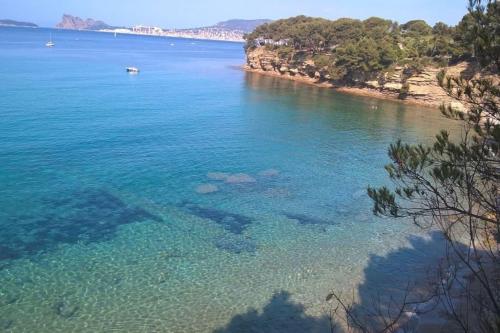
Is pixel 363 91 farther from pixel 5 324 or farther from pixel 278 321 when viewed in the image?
pixel 5 324

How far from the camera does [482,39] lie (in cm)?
826

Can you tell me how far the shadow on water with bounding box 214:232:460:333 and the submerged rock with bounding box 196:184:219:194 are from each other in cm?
1068

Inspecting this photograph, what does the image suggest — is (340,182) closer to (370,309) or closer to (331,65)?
(370,309)

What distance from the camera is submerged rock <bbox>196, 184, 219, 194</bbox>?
26.2 metres

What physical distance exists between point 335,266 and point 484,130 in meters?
10.8

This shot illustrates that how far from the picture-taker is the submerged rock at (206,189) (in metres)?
26.2

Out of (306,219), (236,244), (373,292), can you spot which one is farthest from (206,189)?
(373,292)

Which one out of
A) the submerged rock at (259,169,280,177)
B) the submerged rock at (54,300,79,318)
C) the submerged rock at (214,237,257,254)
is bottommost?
the submerged rock at (54,300,79,318)

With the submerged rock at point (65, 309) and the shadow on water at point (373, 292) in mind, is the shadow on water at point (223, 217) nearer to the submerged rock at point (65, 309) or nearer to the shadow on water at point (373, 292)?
the shadow on water at point (373, 292)

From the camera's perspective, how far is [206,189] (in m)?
26.5

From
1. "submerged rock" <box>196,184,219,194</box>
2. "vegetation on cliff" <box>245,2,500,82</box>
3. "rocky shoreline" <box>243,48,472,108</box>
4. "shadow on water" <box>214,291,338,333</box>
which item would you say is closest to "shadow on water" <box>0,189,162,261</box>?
"submerged rock" <box>196,184,219,194</box>

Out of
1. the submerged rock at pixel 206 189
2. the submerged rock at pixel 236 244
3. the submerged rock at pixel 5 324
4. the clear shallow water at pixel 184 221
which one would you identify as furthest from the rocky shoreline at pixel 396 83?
the submerged rock at pixel 5 324

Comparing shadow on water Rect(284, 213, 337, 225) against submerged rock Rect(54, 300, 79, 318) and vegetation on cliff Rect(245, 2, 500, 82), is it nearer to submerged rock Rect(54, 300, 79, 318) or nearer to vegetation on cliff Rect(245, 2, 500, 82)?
submerged rock Rect(54, 300, 79, 318)

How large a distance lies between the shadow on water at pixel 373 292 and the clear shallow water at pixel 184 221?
8cm
